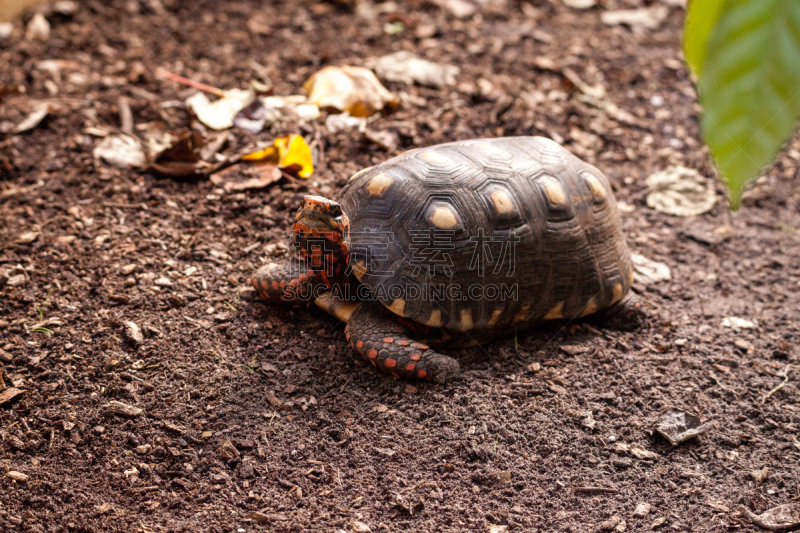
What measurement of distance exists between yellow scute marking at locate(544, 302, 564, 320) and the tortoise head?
3.82 feet

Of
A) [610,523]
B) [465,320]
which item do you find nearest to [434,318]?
[465,320]

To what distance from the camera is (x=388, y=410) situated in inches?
118

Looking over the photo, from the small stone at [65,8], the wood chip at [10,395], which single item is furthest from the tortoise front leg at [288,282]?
the small stone at [65,8]

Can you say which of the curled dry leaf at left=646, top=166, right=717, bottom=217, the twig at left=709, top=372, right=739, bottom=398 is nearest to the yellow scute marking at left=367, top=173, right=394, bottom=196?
the twig at left=709, top=372, right=739, bottom=398

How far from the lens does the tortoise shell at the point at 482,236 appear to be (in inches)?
125

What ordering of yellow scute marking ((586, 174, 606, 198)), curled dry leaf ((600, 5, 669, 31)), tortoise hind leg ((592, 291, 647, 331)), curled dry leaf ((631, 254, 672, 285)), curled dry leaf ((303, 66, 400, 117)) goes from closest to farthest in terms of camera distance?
yellow scute marking ((586, 174, 606, 198)) < tortoise hind leg ((592, 291, 647, 331)) < curled dry leaf ((631, 254, 672, 285)) < curled dry leaf ((303, 66, 400, 117)) < curled dry leaf ((600, 5, 669, 31))

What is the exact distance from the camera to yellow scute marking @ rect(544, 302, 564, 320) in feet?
11.4

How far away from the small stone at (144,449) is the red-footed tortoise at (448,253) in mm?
1005

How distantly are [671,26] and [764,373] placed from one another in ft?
15.8

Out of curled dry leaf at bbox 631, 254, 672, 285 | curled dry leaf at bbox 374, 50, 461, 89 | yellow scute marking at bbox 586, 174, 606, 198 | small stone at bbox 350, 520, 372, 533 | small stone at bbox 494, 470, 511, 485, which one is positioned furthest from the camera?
curled dry leaf at bbox 374, 50, 461, 89

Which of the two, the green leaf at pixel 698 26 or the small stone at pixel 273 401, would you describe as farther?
the small stone at pixel 273 401

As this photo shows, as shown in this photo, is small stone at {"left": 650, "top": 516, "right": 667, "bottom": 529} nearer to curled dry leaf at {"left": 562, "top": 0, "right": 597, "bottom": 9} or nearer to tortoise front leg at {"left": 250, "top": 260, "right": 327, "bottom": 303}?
tortoise front leg at {"left": 250, "top": 260, "right": 327, "bottom": 303}

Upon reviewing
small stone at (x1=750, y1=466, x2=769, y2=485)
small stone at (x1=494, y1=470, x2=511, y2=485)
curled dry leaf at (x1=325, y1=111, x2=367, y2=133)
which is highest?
curled dry leaf at (x1=325, y1=111, x2=367, y2=133)

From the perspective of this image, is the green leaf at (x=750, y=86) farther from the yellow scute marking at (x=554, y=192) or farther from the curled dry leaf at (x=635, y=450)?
the yellow scute marking at (x=554, y=192)
